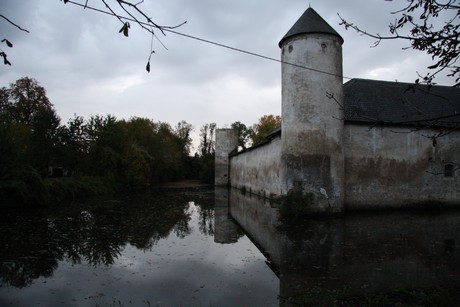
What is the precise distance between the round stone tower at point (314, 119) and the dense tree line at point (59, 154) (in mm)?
12952

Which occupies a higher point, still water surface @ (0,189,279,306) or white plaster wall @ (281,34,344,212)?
white plaster wall @ (281,34,344,212)

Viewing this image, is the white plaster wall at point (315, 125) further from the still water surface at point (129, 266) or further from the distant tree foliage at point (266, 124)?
the distant tree foliage at point (266, 124)

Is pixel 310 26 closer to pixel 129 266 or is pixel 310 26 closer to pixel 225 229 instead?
pixel 225 229

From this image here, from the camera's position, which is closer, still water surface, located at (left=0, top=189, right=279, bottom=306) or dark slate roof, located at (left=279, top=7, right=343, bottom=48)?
still water surface, located at (left=0, top=189, right=279, bottom=306)

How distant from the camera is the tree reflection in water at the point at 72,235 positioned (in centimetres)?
733

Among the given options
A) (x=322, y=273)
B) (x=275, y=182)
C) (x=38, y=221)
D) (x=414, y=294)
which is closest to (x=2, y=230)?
(x=38, y=221)

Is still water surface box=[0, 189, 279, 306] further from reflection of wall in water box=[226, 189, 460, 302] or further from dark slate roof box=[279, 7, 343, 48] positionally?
dark slate roof box=[279, 7, 343, 48]

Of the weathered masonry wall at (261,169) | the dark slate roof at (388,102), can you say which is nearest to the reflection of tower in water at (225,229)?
the weathered masonry wall at (261,169)

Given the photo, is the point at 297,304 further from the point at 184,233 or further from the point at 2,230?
the point at 2,230

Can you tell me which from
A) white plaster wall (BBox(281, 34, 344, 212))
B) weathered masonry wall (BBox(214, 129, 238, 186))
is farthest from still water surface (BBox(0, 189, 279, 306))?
weathered masonry wall (BBox(214, 129, 238, 186))

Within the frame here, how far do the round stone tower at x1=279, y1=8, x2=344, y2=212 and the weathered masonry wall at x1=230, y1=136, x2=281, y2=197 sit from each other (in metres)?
4.16

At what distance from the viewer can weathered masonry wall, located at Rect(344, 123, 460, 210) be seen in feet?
52.2

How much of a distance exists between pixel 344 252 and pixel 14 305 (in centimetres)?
667

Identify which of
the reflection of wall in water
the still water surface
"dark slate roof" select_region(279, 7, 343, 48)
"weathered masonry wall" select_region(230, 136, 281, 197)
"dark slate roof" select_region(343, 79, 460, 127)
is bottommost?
the still water surface
